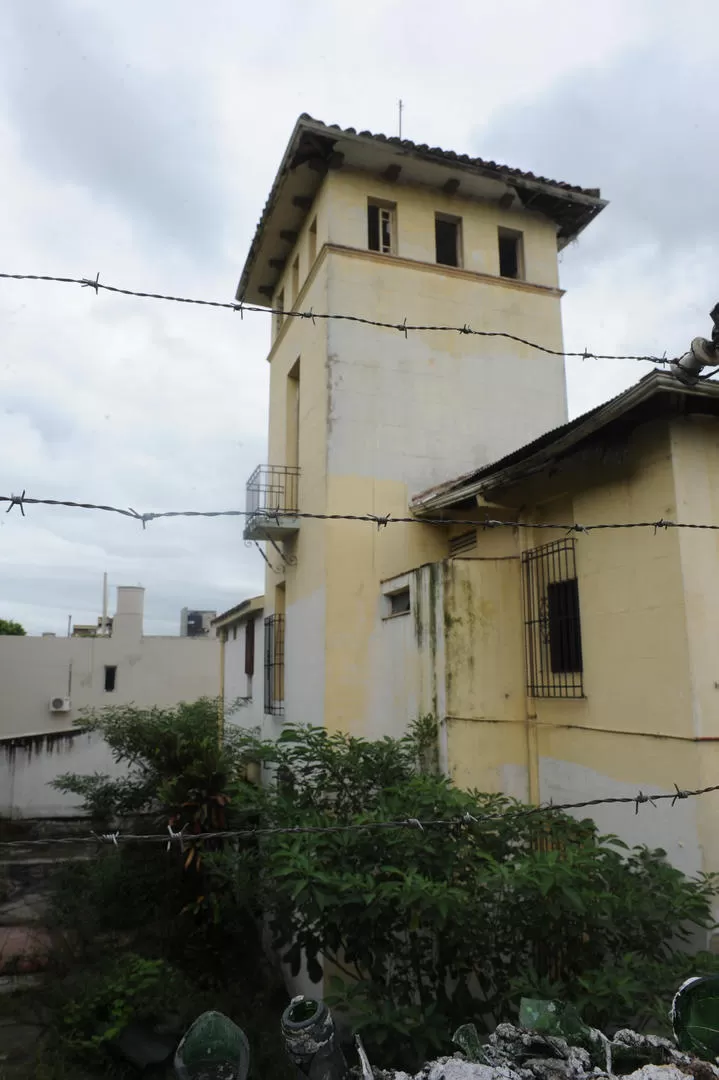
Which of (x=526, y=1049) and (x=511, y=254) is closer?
(x=526, y=1049)

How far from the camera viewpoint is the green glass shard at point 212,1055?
3.19m

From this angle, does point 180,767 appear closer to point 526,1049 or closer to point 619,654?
point 619,654

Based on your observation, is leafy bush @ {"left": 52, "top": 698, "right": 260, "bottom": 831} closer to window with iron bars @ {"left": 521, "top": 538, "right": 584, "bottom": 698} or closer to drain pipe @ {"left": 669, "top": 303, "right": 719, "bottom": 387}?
window with iron bars @ {"left": 521, "top": 538, "right": 584, "bottom": 698}

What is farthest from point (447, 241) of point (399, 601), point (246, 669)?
point (246, 669)

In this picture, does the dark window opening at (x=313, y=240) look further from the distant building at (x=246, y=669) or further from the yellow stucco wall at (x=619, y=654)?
the distant building at (x=246, y=669)

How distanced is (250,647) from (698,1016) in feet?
41.4

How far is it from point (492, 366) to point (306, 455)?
10.3 ft

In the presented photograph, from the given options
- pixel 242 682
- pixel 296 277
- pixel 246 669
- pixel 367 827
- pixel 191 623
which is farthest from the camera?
pixel 191 623

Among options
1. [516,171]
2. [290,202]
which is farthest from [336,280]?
[516,171]

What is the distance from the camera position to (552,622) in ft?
24.1

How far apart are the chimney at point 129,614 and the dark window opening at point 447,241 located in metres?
16.2

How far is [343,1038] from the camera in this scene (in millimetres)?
5781

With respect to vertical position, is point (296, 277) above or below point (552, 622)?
above

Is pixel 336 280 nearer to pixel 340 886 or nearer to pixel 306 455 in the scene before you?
pixel 306 455
